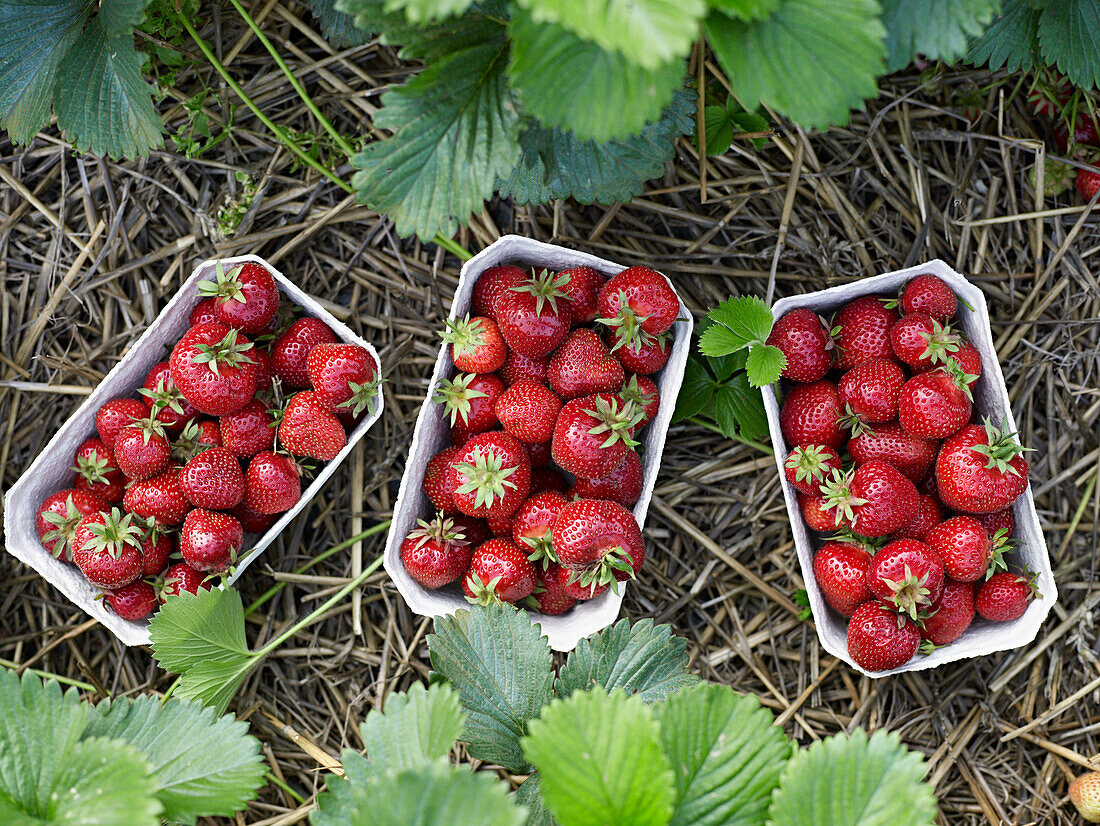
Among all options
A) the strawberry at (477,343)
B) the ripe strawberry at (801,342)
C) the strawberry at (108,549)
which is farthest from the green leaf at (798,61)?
the strawberry at (108,549)

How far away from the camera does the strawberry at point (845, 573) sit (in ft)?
4.45

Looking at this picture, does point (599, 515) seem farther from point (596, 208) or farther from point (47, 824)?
point (47, 824)

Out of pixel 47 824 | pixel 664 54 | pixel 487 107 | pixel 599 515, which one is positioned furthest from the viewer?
pixel 599 515

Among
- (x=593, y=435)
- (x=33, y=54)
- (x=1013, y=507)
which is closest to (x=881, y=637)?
(x=1013, y=507)

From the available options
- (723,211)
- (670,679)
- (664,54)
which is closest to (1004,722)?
(670,679)

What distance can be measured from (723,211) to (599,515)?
619 mm

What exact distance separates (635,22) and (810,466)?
0.75 metres

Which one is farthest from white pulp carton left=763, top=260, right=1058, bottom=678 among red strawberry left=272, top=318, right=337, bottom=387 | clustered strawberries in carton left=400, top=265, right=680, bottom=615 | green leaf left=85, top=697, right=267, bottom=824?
green leaf left=85, top=697, right=267, bottom=824

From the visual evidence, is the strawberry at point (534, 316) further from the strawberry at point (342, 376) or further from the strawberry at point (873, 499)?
the strawberry at point (873, 499)

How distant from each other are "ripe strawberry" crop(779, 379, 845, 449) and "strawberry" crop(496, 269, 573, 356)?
0.40 meters

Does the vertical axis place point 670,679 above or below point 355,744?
above

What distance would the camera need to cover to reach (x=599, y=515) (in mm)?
1265

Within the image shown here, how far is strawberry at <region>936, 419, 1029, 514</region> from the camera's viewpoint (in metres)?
1.30

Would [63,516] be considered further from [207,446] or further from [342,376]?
[342,376]
